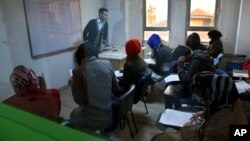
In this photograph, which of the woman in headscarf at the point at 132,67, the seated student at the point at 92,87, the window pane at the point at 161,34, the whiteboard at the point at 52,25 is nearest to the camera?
the seated student at the point at 92,87

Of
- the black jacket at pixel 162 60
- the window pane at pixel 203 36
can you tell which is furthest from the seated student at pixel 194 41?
the black jacket at pixel 162 60

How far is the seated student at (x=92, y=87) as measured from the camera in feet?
5.49

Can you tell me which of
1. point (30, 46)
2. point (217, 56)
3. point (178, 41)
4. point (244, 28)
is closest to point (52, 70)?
point (30, 46)

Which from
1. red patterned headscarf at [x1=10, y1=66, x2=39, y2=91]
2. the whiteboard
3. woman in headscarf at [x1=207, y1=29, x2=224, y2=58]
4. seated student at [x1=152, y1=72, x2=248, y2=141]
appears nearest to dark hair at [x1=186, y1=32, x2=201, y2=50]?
woman in headscarf at [x1=207, y1=29, x2=224, y2=58]

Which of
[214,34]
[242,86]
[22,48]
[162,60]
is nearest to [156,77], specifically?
[162,60]

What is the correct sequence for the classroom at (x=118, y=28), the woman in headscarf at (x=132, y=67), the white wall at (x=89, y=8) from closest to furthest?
the woman in headscarf at (x=132, y=67), the classroom at (x=118, y=28), the white wall at (x=89, y=8)

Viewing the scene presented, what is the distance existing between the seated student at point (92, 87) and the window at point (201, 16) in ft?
4.98

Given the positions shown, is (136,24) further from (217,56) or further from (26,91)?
(26,91)

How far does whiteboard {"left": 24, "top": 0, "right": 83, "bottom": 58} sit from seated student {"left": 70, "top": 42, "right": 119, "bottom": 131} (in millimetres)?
978

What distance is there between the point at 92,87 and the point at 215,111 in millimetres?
994

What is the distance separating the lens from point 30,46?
8.86 ft

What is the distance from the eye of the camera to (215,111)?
3.30 feet

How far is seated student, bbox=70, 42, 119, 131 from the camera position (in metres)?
1.67

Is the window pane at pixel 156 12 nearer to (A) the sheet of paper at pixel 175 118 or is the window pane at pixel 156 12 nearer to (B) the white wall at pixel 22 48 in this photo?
(B) the white wall at pixel 22 48
